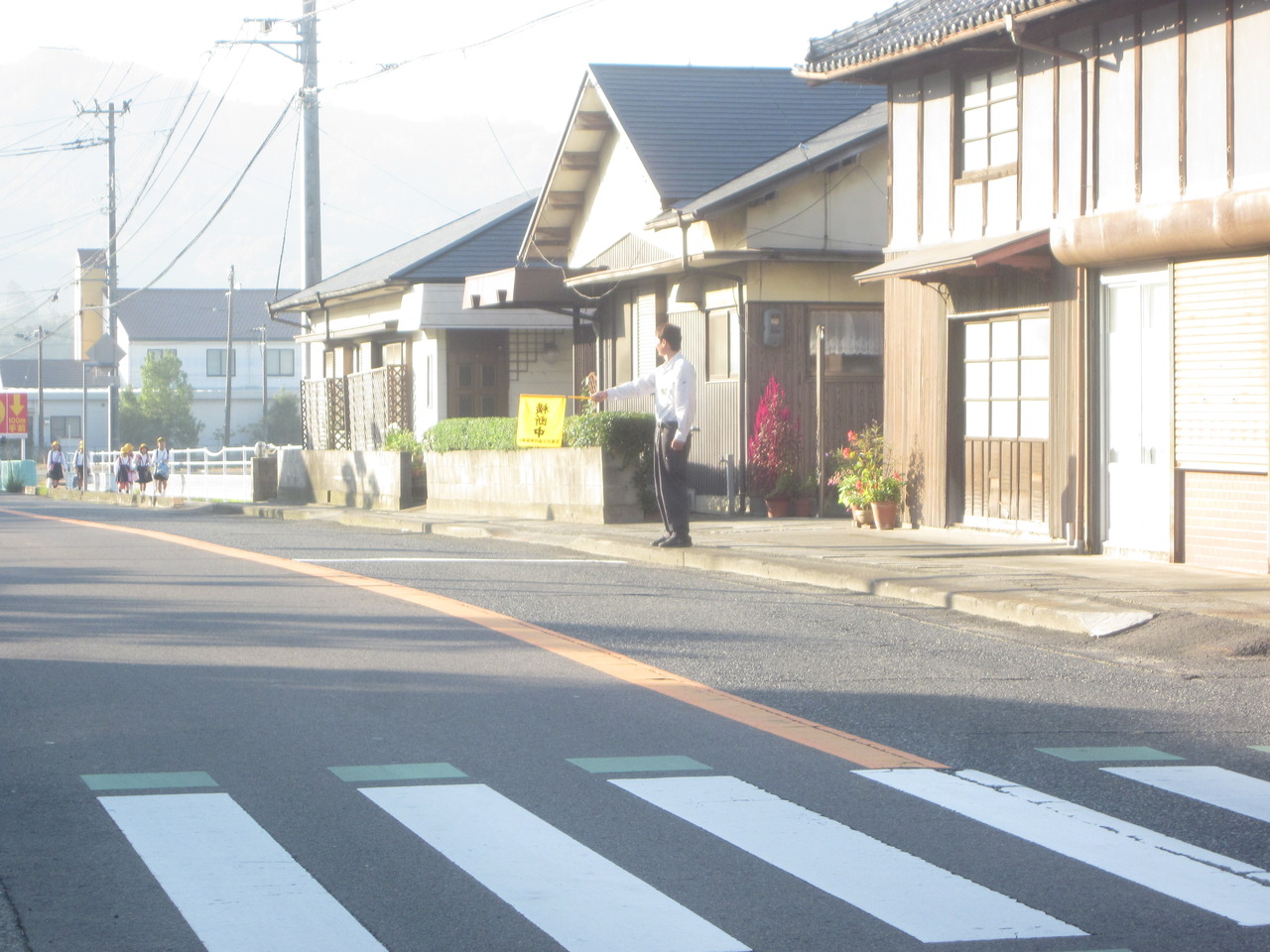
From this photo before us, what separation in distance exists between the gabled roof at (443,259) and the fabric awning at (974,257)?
14.8 meters

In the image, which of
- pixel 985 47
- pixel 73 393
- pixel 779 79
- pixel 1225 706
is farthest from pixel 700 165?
pixel 73 393

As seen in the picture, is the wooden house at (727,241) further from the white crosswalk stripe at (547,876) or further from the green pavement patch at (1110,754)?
the white crosswalk stripe at (547,876)

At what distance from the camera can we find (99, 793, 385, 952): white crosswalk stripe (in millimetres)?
3836

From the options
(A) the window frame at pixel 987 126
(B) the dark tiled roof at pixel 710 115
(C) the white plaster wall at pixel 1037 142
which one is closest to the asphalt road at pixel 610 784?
(C) the white plaster wall at pixel 1037 142

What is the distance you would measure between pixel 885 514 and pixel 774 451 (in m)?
3.05

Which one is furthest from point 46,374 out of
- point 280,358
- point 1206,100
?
point 1206,100

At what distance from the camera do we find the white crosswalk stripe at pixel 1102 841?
168 inches

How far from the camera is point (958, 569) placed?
11.8 m

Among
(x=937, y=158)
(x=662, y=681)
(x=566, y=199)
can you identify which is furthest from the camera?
(x=566, y=199)

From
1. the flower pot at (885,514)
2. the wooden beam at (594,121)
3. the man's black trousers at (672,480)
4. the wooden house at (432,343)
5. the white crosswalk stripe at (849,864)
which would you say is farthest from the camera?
the wooden house at (432,343)

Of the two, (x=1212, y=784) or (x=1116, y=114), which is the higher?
(x=1116, y=114)

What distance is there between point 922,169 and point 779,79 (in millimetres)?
8901

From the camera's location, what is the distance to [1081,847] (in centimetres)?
472

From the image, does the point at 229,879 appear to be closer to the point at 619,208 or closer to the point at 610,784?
the point at 610,784
